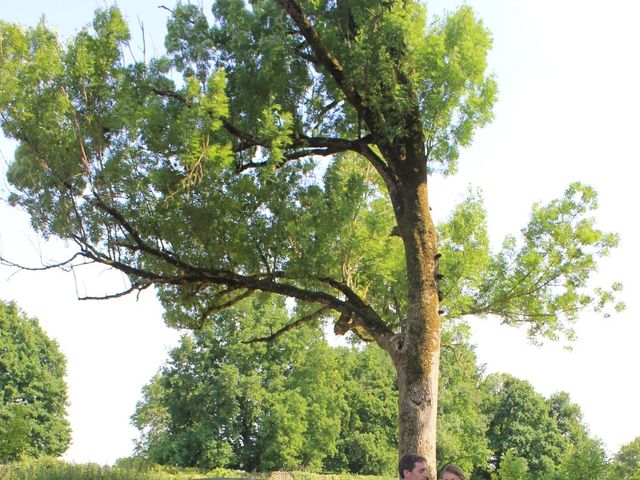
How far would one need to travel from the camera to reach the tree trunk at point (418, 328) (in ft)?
38.6

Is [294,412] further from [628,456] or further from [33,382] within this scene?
[628,456]

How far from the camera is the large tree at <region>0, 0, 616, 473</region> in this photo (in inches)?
A: 478

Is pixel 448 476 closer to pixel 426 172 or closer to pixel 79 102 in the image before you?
pixel 426 172

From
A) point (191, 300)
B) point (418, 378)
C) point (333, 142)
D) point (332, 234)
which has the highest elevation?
point (333, 142)

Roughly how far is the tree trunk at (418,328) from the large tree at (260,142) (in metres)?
0.03

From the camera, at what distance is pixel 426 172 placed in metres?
13.7

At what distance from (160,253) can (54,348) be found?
3858cm

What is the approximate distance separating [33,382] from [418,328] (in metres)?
39.0

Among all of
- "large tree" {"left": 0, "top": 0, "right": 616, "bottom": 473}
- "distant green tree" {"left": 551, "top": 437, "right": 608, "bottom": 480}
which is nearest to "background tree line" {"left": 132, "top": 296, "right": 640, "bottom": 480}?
"distant green tree" {"left": 551, "top": 437, "right": 608, "bottom": 480}

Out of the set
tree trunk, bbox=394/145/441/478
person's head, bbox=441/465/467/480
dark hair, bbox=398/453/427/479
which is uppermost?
tree trunk, bbox=394/145/441/478

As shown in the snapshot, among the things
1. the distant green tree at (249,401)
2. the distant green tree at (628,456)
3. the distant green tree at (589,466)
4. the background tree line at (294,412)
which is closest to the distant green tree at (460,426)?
the background tree line at (294,412)

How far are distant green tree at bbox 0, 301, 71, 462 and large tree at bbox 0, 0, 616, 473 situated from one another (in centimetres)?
3322

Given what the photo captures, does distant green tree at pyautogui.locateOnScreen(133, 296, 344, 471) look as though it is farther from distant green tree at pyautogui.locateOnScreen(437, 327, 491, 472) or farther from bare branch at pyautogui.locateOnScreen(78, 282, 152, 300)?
bare branch at pyautogui.locateOnScreen(78, 282, 152, 300)

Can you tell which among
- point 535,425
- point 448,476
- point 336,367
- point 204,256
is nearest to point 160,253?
point 204,256
